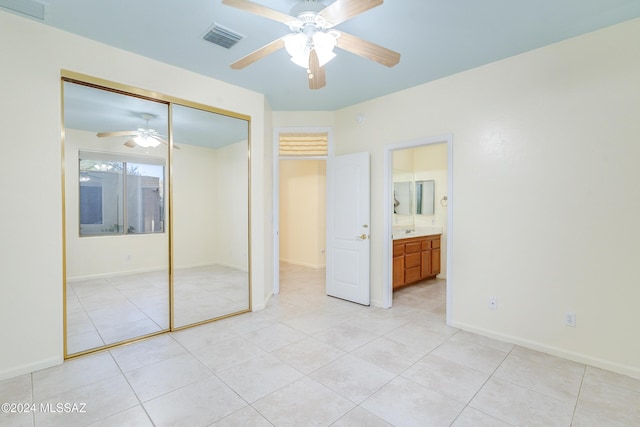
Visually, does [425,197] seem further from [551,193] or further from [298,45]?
[298,45]

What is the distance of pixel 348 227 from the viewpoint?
164 inches

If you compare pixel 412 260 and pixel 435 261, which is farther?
pixel 435 261

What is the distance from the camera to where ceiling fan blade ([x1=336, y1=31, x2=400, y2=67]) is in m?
1.95

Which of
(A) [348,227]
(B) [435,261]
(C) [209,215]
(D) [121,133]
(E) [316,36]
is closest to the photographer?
(E) [316,36]

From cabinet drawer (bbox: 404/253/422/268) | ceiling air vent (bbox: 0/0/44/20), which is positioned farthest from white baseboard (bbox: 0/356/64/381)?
cabinet drawer (bbox: 404/253/422/268)

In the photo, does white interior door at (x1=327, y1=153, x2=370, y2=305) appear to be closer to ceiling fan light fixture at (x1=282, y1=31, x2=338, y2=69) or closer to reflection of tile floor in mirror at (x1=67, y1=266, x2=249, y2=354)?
reflection of tile floor in mirror at (x1=67, y1=266, x2=249, y2=354)

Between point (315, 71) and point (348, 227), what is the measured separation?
239cm

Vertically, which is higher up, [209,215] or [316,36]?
[316,36]

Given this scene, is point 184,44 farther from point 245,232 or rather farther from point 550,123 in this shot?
point 550,123

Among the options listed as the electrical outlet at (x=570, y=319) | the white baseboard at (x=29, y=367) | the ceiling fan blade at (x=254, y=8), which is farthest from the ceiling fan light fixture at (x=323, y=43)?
the white baseboard at (x=29, y=367)

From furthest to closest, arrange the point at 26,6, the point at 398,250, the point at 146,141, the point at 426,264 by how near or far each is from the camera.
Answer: the point at 426,264
the point at 398,250
the point at 146,141
the point at 26,6

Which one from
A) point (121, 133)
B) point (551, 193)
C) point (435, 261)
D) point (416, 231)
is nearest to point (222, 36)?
point (121, 133)

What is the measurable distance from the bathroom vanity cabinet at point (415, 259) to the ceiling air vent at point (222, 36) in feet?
10.3

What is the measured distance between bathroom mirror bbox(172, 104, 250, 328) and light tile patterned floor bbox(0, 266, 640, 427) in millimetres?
413
